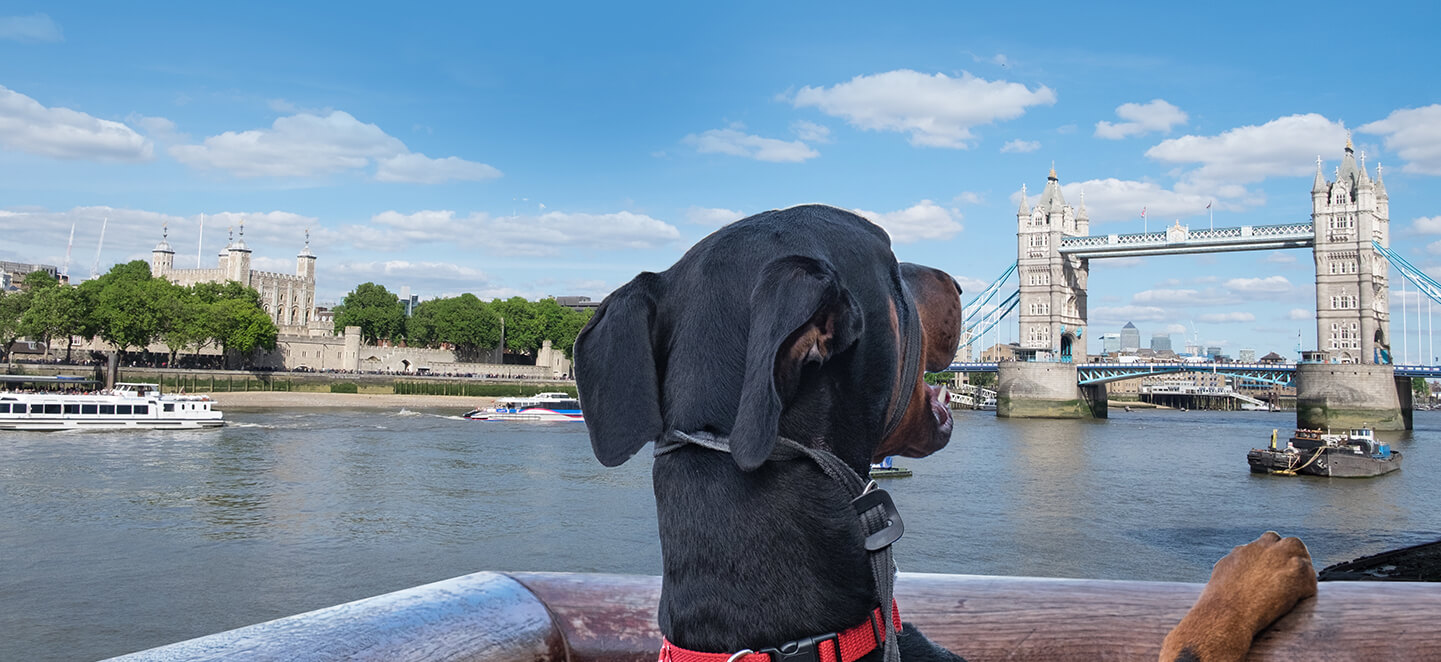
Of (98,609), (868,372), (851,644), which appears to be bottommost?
(98,609)

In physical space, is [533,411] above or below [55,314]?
below

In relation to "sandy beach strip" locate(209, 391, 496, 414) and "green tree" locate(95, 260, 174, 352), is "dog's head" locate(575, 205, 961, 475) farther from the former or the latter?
"green tree" locate(95, 260, 174, 352)

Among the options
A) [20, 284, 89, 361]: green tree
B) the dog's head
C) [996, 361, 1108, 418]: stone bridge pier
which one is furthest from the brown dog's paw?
[996, 361, 1108, 418]: stone bridge pier

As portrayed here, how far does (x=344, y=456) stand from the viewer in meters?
22.5

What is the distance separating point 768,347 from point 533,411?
3884 cm

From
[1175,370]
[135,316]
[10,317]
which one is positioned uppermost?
[135,316]

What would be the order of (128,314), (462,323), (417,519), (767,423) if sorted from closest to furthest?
(767,423)
(417,519)
(128,314)
(462,323)

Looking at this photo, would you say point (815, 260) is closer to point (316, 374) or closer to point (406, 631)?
point (406, 631)

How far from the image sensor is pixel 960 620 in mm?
1356

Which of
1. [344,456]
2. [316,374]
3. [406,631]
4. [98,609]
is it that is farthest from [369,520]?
[316,374]

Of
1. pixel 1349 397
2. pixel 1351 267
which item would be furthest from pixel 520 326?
pixel 1351 267

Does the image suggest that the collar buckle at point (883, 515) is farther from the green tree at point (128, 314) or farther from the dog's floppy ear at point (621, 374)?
the green tree at point (128, 314)

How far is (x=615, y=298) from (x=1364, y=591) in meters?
1.18

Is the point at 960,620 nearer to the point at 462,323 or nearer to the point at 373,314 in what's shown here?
the point at 462,323
